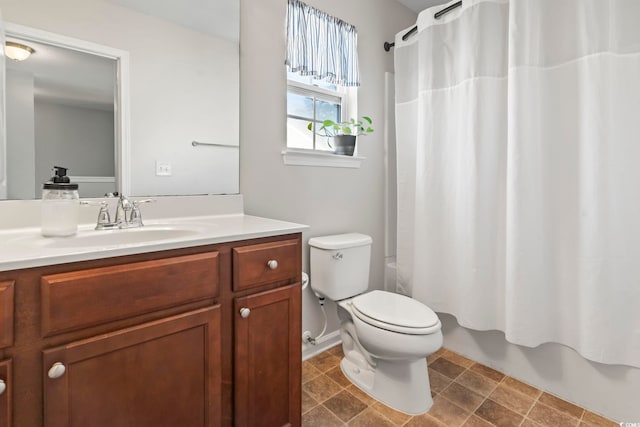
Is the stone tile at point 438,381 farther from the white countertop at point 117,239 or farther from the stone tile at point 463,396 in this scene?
the white countertop at point 117,239

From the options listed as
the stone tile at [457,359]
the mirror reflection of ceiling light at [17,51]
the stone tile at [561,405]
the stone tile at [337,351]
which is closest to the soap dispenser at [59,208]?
the mirror reflection of ceiling light at [17,51]

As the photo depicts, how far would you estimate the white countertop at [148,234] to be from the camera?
77 cm

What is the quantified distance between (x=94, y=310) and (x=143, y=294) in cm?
11

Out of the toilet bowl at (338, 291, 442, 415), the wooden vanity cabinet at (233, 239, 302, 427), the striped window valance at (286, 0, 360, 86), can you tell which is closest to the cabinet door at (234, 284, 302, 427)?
the wooden vanity cabinet at (233, 239, 302, 427)

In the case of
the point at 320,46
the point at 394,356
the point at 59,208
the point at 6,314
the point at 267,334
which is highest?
the point at 320,46

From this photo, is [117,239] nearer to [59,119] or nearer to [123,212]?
[123,212]

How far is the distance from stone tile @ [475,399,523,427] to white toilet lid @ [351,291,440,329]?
1.58 feet

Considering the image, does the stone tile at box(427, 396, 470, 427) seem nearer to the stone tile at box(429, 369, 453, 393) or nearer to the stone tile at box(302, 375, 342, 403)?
the stone tile at box(429, 369, 453, 393)

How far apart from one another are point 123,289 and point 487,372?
1886 mm

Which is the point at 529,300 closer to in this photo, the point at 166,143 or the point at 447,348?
the point at 447,348

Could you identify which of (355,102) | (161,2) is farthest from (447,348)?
(161,2)

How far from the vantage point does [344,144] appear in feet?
6.64

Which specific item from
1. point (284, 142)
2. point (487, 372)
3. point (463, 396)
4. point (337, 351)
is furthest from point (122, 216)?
point (487, 372)

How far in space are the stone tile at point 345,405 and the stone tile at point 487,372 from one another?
2.44 ft
